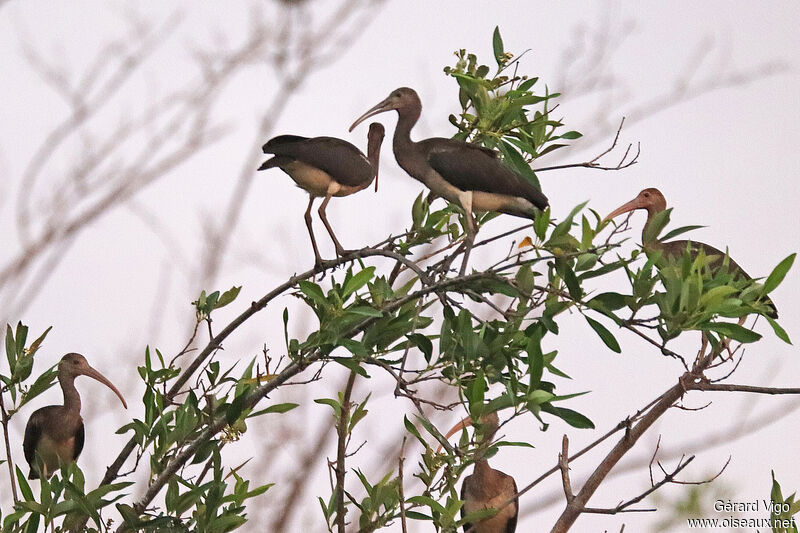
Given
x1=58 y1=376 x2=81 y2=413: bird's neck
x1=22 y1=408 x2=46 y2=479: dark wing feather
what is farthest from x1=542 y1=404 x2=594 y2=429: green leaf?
x1=22 y1=408 x2=46 y2=479: dark wing feather

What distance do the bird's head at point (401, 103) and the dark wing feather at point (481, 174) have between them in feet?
2.69

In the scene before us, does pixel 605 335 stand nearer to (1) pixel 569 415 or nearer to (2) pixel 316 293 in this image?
(1) pixel 569 415

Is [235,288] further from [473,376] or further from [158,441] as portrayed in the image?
[473,376]

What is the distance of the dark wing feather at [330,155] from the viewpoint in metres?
4.80

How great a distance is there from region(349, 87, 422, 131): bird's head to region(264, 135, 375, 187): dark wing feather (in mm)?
228

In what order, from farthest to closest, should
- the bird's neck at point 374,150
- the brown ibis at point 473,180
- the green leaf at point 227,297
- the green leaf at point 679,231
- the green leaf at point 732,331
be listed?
the bird's neck at point 374,150, the brown ibis at point 473,180, the green leaf at point 227,297, the green leaf at point 679,231, the green leaf at point 732,331

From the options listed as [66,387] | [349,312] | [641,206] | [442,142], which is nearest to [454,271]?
[442,142]

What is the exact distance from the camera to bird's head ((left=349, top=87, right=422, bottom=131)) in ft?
17.0

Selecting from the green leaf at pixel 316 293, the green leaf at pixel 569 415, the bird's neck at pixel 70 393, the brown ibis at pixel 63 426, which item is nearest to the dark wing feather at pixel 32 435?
the brown ibis at pixel 63 426

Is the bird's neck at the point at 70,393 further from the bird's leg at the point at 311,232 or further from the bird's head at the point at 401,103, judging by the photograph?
the bird's head at the point at 401,103

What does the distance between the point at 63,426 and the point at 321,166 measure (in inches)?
88.6

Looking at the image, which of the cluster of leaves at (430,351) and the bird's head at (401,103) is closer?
the cluster of leaves at (430,351)

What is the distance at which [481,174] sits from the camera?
14.2ft

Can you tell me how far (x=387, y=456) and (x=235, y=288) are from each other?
212 inches
